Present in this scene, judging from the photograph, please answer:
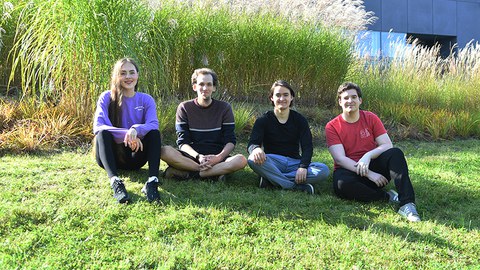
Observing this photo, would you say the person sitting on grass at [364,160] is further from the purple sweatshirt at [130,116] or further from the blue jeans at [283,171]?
the purple sweatshirt at [130,116]

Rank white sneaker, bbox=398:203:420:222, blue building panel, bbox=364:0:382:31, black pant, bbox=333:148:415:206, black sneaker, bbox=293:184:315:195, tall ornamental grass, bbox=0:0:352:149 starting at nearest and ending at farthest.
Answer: white sneaker, bbox=398:203:420:222 < black pant, bbox=333:148:415:206 < black sneaker, bbox=293:184:315:195 < tall ornamental grass, bbox=0:0:352:149 < blue building panel, bbox=364:0:382:31

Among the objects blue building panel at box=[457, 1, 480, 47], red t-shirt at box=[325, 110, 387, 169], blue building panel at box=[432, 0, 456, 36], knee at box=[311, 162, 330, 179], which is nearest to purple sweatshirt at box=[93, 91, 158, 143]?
knee at box=[311, 162, 330, 179]

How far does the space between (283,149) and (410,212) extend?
1.11m

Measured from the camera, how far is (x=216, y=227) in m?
2.51

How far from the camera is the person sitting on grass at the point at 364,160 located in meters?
2.95

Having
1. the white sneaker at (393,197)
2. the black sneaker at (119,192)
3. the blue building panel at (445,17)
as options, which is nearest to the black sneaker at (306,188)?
the white sneaker at (393,197)

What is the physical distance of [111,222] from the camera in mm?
2504

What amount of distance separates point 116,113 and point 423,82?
576 cm

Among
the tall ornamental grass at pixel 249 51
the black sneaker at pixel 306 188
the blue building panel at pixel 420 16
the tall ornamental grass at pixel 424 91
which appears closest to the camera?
the black sneaker at pixel 306 188

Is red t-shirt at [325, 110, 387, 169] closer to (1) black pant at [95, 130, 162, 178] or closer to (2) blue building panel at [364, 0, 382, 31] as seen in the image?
(1) black pant at [95, 130, 162, 178]

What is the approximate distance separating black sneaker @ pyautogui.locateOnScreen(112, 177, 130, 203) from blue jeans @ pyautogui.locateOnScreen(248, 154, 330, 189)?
978 mm

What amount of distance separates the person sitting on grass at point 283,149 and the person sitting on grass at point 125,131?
2.52 feet

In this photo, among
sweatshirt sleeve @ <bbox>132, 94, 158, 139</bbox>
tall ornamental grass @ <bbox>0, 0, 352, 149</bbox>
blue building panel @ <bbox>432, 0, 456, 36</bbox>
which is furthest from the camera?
blue building panel @ <bbox>432, 0, 456, 36</bbox>

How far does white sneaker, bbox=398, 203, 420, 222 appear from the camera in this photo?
2.76m
